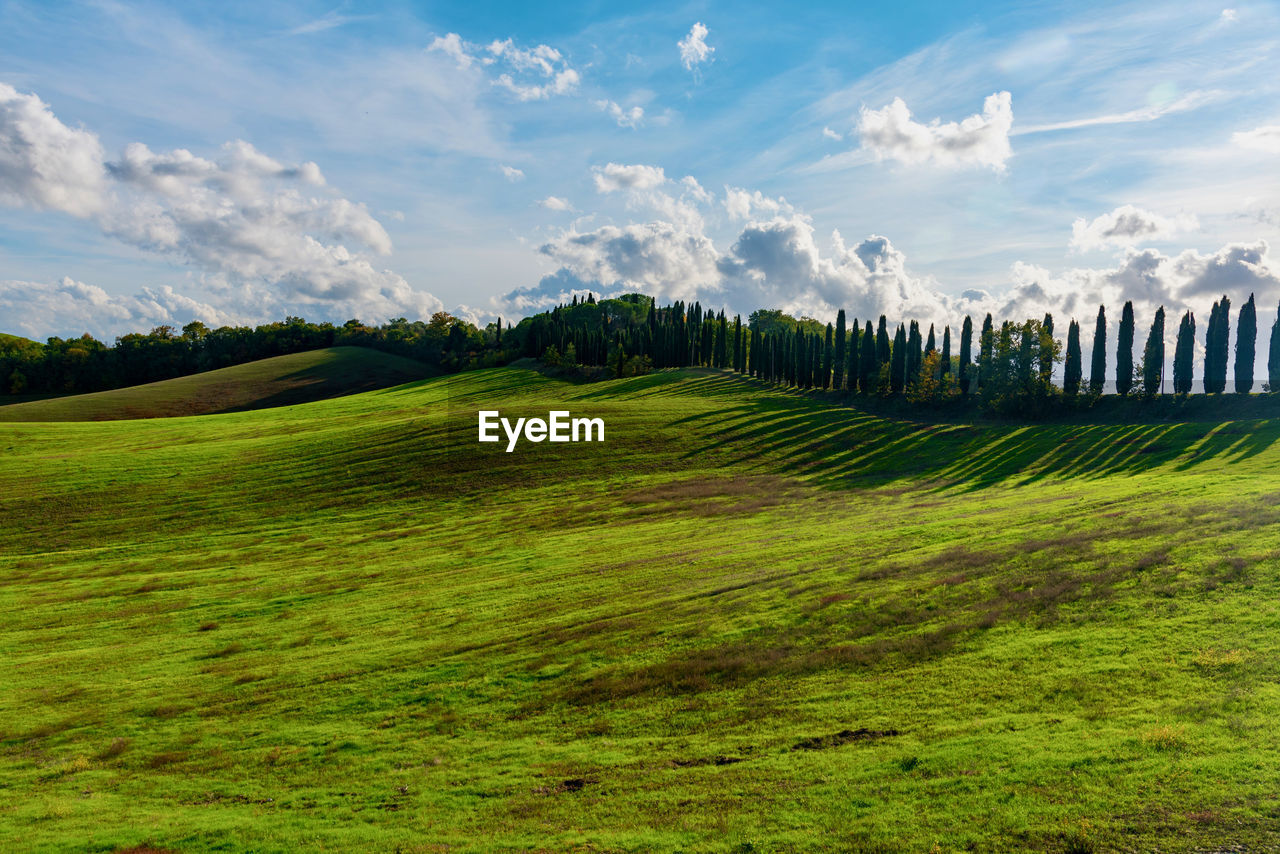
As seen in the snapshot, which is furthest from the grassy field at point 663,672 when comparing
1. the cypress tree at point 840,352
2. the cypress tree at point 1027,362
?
the cypress tree at point 840,352

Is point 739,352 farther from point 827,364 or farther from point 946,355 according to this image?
point 946,355

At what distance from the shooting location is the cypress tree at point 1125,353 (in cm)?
9800

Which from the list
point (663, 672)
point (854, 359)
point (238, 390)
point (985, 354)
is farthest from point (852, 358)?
point (238, 390)

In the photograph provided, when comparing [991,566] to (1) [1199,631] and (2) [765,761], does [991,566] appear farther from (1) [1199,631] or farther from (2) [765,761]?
(2) [765,761]

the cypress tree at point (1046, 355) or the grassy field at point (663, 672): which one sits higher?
the cypress tree at point (1046, 355)

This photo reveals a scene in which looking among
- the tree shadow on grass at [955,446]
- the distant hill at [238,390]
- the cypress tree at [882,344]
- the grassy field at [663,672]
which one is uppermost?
the cypress tree at [882,344]

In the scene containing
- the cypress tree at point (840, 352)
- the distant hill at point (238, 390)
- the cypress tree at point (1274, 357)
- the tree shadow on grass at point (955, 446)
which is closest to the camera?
the tree shadow on grass at point (955, 446)

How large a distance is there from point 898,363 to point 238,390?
156 m

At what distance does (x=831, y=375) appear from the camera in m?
134

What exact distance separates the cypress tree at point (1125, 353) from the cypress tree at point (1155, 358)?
2.22 metres

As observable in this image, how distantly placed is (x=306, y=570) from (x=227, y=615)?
8.30 m

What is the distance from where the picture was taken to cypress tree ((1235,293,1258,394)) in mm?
91375

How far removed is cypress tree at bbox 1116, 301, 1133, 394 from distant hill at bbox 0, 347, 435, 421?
163220mm

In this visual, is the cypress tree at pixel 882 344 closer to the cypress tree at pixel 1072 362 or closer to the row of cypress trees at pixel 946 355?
the row of cypress trees at pixel 946 355
